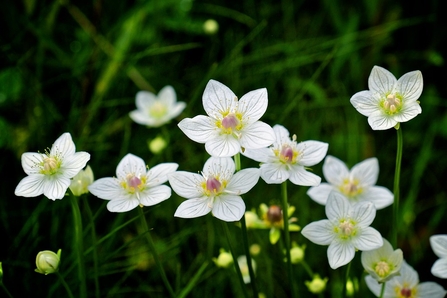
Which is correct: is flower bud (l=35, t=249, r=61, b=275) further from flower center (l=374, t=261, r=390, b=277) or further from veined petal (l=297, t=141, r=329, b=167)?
flower center (l=374, t=261, r=390, b=277)

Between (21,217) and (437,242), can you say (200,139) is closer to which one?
(437,242)

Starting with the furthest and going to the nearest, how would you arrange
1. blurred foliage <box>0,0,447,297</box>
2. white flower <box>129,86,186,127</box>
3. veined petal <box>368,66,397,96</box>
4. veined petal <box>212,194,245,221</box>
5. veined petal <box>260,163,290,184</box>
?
white flower <box>129,86,186,127</box>
blurred foliage <box>0,0,447,297</box>
veined petal <box>368,66,397,96</box>
veined petal <box>260,163,290,184</box>
veined petal <box>212,194,245,221</box>

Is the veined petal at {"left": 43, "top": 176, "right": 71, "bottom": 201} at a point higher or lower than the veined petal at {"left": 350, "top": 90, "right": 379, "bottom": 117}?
lower

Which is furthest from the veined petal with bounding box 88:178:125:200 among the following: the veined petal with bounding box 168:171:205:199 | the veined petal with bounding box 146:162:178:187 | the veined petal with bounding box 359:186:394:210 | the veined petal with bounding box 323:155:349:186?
the veined petal with bounding box 359:186:394:210

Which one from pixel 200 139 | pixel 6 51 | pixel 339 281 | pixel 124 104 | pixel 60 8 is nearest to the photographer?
pixel 200 139

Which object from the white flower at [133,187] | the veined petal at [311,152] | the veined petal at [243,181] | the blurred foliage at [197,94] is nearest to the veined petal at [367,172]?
the veined petal at [311,152]

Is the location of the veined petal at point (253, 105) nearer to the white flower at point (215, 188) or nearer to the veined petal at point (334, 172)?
the white flower at point (215, 188)

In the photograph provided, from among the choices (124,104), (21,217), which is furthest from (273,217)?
(124,104)
